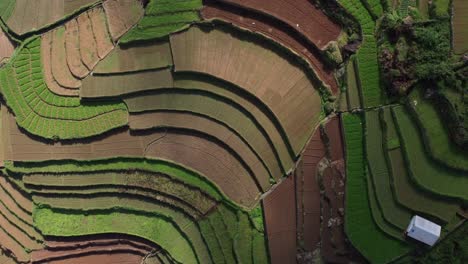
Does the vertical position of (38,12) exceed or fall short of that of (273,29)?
it exceeds it

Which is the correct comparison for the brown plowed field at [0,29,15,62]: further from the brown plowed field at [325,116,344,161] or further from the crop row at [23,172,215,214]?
the brown plowed field at [325,116,344,161]

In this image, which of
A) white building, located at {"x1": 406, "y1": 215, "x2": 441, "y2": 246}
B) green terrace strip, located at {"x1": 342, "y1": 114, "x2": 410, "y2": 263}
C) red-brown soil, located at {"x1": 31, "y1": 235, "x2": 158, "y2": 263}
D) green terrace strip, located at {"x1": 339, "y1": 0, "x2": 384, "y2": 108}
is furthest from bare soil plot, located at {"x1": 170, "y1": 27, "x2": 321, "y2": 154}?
red-brown soil, located at {"x1": 31, "y1": 235, "x2": 158, "y2": 263}

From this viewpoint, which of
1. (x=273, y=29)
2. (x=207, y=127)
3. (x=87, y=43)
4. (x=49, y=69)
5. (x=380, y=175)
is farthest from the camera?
(x=49, y=69)

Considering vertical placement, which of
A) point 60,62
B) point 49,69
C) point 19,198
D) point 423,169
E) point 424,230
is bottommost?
point 424,230

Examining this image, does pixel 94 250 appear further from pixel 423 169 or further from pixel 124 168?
pixel 423 169

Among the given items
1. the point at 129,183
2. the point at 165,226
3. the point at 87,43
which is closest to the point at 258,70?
the point at 129,183

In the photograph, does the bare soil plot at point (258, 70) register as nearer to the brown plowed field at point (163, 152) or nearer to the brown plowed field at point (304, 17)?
the brown plowed field at point (304, 17)

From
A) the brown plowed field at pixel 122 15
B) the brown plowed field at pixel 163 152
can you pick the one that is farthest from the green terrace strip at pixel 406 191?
the brown plowed field at pixel 122 15
